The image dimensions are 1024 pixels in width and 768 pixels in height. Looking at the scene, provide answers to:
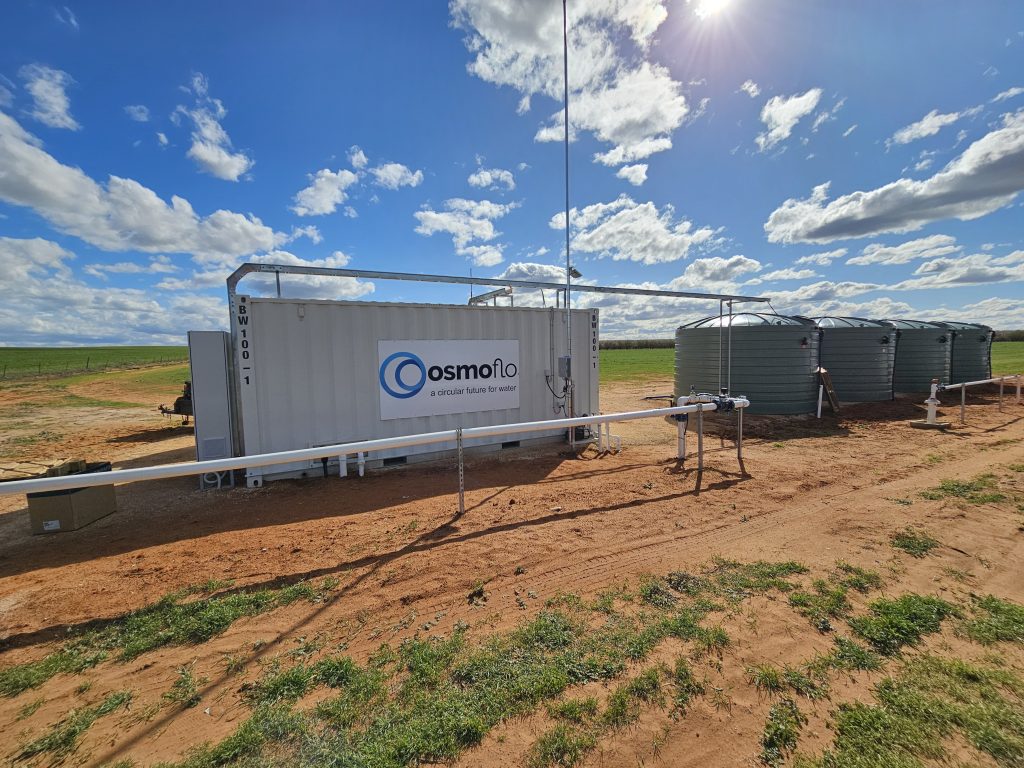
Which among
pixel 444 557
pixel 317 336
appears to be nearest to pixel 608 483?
pixel 444 557

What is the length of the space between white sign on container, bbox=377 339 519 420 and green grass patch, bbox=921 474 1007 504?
22.1 ft

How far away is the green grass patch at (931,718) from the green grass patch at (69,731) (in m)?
3.70

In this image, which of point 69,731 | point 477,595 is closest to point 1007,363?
point 477,595

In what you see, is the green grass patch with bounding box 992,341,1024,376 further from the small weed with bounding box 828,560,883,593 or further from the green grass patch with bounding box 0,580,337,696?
the green grass patch with bounding box 0,580,337,696

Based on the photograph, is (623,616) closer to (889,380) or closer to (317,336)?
(317,336)

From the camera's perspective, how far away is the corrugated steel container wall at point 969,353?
18406mm

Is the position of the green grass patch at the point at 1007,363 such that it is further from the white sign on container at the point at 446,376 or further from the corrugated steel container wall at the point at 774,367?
the white sign on container at the point at 446,376

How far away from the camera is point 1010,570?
12.1 ft

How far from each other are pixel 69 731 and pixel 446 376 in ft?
21.4

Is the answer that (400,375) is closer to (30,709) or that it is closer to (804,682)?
(30,709)

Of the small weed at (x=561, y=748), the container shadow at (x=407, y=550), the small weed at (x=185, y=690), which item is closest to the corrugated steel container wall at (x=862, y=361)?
the container shadow at (x=407, y=550)

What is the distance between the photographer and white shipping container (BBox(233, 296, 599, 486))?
689cm

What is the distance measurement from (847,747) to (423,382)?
718cm

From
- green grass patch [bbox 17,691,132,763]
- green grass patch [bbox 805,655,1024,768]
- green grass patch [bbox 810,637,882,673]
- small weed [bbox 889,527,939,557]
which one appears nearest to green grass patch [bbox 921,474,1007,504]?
small weed [bbox 889,527,939,557]
